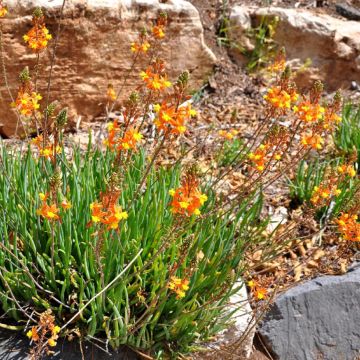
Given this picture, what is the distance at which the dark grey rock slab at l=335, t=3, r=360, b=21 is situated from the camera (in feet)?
21.9

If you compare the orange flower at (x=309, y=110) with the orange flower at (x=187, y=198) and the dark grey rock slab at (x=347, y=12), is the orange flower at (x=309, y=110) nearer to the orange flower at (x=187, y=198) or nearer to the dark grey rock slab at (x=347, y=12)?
the orange flower at (x=187, y=198)

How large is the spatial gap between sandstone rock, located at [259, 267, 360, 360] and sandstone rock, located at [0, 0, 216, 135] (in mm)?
2644

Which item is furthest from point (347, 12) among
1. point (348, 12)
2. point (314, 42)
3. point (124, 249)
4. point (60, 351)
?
point (60, 351)

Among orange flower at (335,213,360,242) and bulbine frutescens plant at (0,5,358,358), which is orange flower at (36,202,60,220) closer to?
bulbine frutescens plant at (0,5,358,358)

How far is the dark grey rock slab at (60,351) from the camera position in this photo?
2.77 m

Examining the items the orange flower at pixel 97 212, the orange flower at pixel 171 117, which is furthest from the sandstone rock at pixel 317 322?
the orange flower at pixel 97 212

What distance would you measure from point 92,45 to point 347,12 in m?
3.40

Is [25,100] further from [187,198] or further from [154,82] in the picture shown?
[187,198]

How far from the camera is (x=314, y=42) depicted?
20.3 ft

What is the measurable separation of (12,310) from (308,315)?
1841 mm

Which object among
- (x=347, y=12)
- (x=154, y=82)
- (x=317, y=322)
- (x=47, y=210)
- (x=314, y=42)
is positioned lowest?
(x=317, y=322)

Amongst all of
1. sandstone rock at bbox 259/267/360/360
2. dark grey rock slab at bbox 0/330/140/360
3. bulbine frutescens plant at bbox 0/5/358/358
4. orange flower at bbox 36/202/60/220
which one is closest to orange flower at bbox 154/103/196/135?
bulbine frutescens plant at bbox 0/5/358/358

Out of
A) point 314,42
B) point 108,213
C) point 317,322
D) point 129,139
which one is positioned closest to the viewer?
point 108,213

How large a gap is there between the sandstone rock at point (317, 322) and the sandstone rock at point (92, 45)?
264 cm
